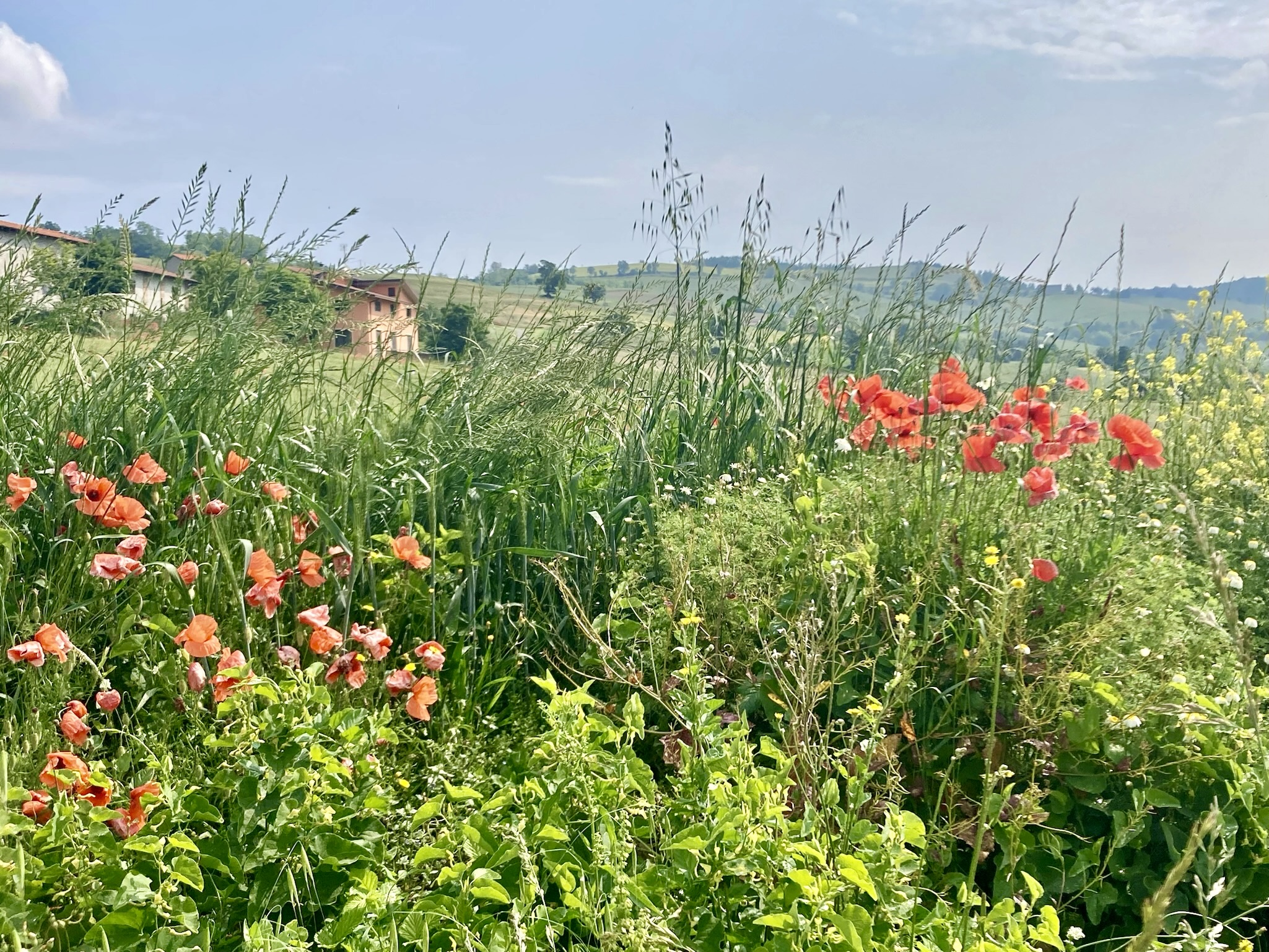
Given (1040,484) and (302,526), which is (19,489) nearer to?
(302,526)

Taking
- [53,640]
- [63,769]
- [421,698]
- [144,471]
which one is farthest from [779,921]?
[144,471]

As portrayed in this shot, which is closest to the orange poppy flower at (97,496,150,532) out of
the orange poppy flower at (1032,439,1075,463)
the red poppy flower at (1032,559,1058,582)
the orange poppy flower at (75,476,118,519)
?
the orange poppy flower at (75,476,118,519)

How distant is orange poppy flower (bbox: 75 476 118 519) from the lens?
214 centimetres

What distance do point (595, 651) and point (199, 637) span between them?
89 centimetres

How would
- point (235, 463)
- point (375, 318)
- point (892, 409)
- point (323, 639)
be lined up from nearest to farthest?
point (323, 639), point (235, 463), point (892, 409), point (375, 318)

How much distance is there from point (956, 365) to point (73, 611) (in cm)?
241

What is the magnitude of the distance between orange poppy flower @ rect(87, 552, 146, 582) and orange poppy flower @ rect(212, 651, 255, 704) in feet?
0.90

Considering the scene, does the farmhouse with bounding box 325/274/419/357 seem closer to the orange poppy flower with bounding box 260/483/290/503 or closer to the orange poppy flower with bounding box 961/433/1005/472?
the orange poppy flower with bounding box 260/483/290/503

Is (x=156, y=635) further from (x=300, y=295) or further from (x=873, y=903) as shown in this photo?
(x=873, y=903)

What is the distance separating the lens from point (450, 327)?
3436 mm

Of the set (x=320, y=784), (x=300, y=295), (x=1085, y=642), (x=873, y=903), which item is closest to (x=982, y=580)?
(x=1085, y=642)

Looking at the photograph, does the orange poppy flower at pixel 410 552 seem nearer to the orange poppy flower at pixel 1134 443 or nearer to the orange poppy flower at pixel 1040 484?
the orange poppy flower at pixel 1040 484

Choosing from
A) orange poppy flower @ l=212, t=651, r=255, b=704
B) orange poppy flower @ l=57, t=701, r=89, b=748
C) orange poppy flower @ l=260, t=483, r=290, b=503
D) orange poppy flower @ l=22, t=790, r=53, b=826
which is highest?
orange poppy flower @ l=260, t=483, r=290, b=503

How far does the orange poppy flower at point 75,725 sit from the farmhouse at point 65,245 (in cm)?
156
